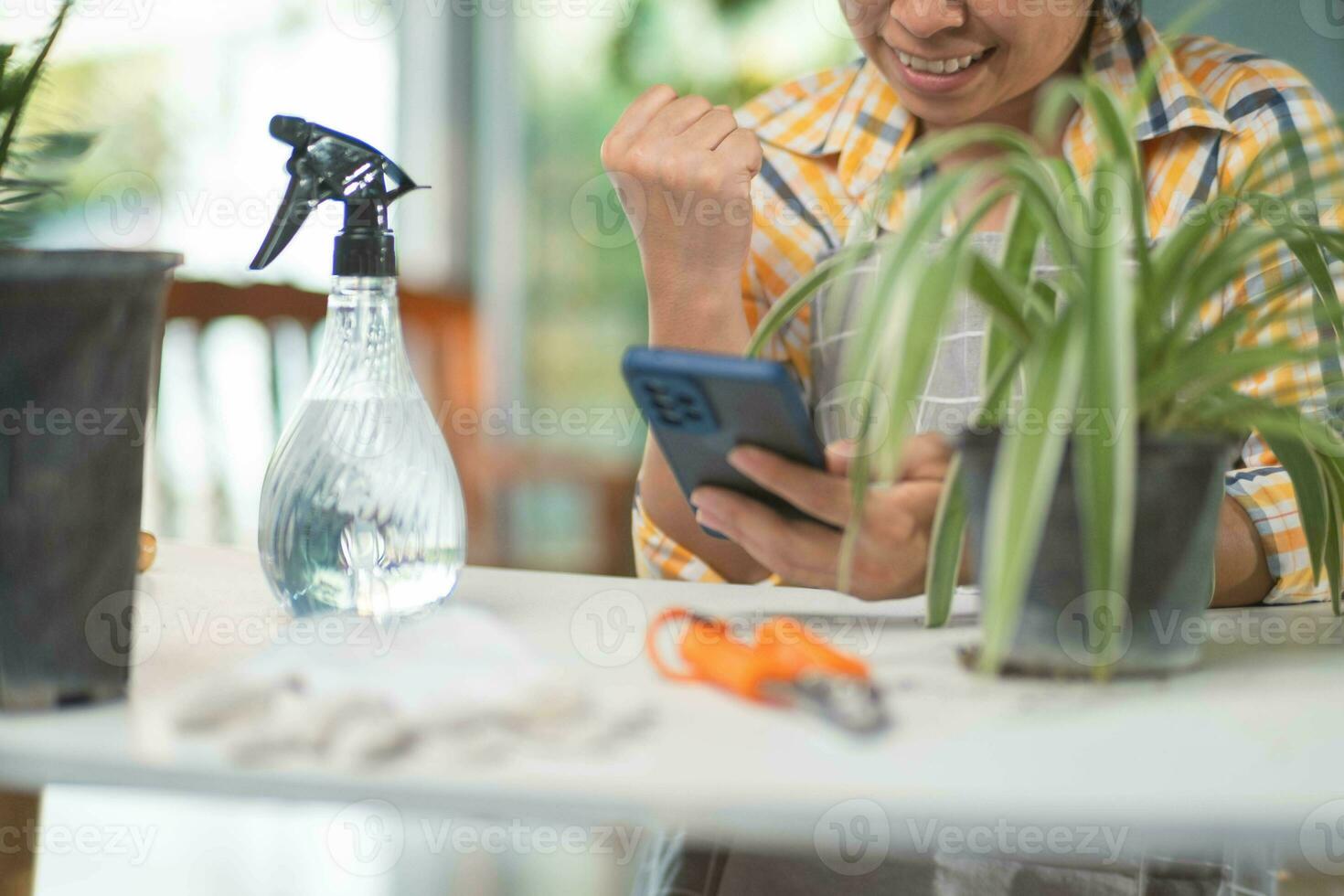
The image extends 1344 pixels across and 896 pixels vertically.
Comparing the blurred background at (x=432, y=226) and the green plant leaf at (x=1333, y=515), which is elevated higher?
the blurred background at (x=432, y=226)

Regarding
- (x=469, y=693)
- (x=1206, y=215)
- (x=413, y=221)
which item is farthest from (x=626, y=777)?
(x=413, y=221)

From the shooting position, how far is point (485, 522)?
10.9 ft

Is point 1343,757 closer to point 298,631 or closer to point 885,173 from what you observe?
point 298,631

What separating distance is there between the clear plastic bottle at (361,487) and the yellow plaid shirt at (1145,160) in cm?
42

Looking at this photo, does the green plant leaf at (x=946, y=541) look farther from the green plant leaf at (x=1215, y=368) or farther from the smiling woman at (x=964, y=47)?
the smiling woman at (x=964, y=47)

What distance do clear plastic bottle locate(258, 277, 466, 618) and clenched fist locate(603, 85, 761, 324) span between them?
10.3 inches

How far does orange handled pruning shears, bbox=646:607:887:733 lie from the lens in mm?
443

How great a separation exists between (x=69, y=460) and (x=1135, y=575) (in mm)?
Answer: 416

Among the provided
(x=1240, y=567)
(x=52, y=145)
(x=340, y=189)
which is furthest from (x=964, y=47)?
(x=52, y=145)

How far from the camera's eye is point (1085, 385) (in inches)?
17.9

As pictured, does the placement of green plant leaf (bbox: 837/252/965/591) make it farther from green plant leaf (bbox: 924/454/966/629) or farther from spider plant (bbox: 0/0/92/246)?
spider plant (bbox: 0/0/92/246)

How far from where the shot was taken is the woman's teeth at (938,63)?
3.15 ft

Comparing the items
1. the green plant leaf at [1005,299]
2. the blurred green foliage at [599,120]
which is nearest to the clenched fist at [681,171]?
the green plant leaf at [1005,299]

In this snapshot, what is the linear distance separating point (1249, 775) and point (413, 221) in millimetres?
3617
